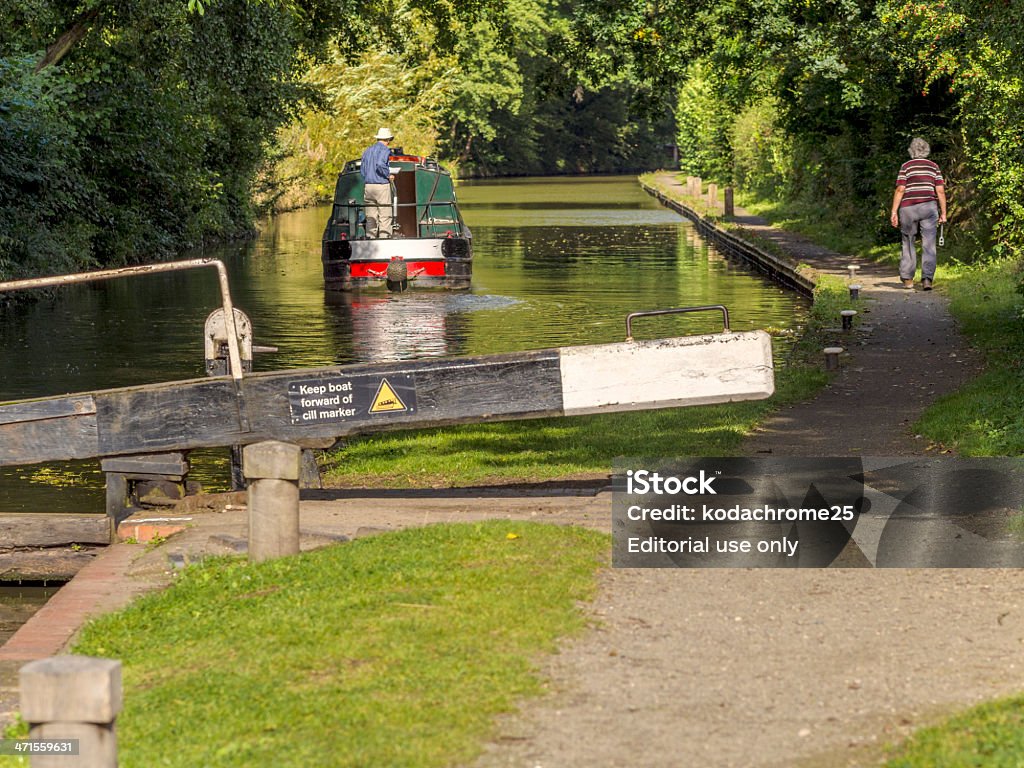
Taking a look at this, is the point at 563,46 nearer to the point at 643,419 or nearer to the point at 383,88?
the point at 643,419

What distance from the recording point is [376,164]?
28.7 metres

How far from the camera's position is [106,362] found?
22.5m

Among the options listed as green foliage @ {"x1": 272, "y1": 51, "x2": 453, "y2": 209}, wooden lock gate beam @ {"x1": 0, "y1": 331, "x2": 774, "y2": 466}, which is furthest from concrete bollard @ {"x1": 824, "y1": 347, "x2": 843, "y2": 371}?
green foliage @ {"x1": 272, "y1": 51, "x2": 453, "y2": 209}

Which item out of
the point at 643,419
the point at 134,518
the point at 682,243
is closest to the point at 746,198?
the point at 682,243

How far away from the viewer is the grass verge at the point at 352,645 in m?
6.51

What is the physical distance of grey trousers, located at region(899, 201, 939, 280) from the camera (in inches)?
890

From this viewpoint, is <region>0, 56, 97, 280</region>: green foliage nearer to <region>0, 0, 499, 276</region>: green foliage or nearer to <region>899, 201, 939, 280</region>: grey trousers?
<region>0, 0, 499, 276</region>: green foliage

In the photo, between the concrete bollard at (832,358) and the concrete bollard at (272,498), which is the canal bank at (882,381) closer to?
the concrete bollard at (832,358)

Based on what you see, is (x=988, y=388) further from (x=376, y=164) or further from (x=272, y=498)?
(x=376, y=164)

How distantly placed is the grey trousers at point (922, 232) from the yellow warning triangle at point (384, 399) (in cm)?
1350

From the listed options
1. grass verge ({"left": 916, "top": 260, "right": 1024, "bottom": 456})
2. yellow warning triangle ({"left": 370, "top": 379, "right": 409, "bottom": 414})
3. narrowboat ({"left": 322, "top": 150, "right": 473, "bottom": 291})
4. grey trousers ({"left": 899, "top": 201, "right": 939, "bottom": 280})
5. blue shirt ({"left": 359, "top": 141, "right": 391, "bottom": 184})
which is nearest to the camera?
yellow warning triangle ({"left": 370, "top": 379, "right": 409, "bottom": 414})

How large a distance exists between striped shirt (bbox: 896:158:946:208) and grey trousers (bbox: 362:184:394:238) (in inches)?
408

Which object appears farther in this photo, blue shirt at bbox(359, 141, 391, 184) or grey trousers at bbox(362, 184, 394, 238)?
grey trousers at bbox(362, 184, 394, 238)

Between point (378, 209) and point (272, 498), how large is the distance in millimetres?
21278
